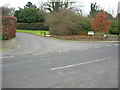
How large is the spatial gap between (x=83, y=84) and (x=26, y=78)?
9.72 feet

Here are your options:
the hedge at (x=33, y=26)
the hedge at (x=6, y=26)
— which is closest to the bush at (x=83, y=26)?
the hedge at (x=33, y=26)

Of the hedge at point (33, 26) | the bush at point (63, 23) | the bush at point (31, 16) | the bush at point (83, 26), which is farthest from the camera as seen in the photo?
the bush at point (31, 16)

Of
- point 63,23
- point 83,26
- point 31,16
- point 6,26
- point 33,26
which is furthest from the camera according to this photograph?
point 33,26

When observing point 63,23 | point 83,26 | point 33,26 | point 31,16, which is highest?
point 31,16

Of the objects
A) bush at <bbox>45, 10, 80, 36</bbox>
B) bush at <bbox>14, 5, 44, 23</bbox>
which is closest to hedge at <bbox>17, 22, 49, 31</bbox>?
bush at <bbox>14, 5, 44, 23</bbox>

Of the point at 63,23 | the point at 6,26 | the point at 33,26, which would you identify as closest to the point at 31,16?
the point at 33,26

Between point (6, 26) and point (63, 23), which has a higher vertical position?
point (63, 23)

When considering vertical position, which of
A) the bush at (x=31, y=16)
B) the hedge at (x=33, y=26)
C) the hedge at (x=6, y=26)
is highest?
the bush at (x=31, y=16)

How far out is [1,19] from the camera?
20078 millimetres

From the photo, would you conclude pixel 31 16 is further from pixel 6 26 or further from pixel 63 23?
pixel 6 26

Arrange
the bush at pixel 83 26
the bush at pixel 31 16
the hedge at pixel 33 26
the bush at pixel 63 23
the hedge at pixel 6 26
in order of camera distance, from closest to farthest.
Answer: the hedge at pixel 6 26 → the bush at pixel 63 23 → the bush at pixel 83 26 → the hedge at pixel 33 26 → the bush at pixel 31 16

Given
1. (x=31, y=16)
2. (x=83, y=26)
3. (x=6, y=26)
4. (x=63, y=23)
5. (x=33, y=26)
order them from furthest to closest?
(x=33, y=26), (x=31, y=16), (x=83, y=26), (x=63, y=23), (x=6, y=26)

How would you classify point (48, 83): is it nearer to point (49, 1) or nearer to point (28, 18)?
point (28, 18)

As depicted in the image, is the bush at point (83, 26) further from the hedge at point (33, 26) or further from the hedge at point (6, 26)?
the hedge at point (6, 26)
